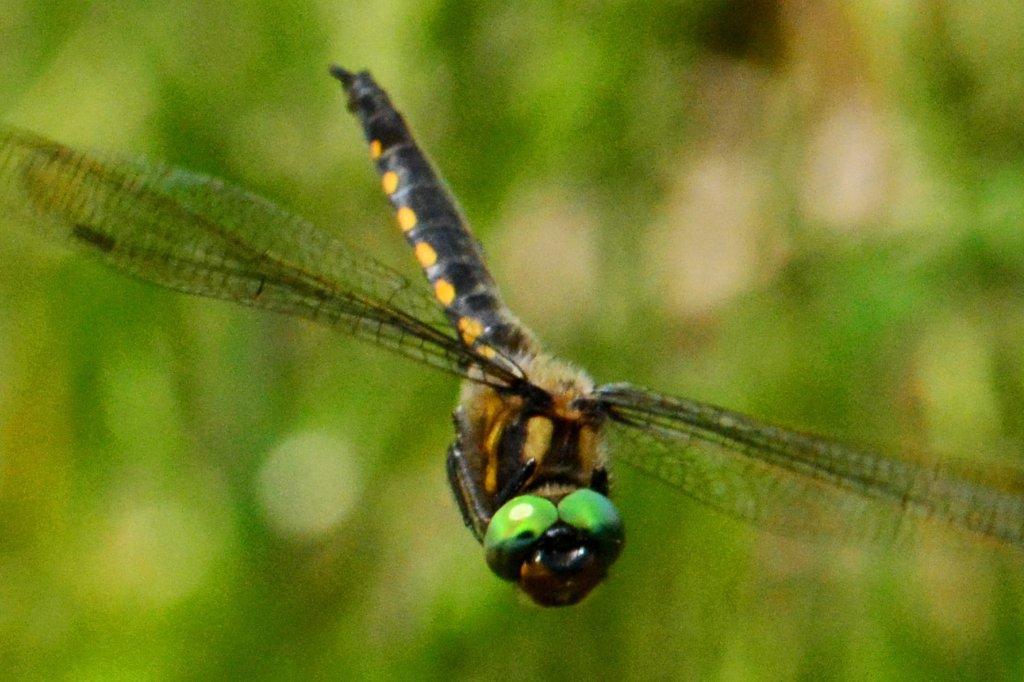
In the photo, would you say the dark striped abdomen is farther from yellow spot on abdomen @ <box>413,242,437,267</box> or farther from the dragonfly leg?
the dragonfly leg

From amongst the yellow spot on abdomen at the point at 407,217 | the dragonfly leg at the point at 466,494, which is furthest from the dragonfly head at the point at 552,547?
the yellow spot on abdomen at the point at 407,217

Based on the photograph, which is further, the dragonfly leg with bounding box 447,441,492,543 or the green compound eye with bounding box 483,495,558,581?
the dragonfly leg with bounding box 447,441,492,543

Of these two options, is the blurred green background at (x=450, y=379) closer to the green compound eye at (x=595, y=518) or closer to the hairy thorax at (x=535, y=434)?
the hairy thorax at (x=535, y=434)

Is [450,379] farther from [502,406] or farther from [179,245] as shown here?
[179,245]

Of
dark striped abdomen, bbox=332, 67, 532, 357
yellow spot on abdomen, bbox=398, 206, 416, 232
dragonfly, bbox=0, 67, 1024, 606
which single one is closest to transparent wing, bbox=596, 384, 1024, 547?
dragonfly, bbox=0, 67, 1024, 606

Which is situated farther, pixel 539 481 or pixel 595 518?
pixel 539 481

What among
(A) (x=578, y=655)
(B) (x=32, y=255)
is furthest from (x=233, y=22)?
(A) (x=578, y=655)

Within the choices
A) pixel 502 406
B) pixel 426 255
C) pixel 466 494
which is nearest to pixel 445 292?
pixel 426 255

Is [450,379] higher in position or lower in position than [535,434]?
higher
